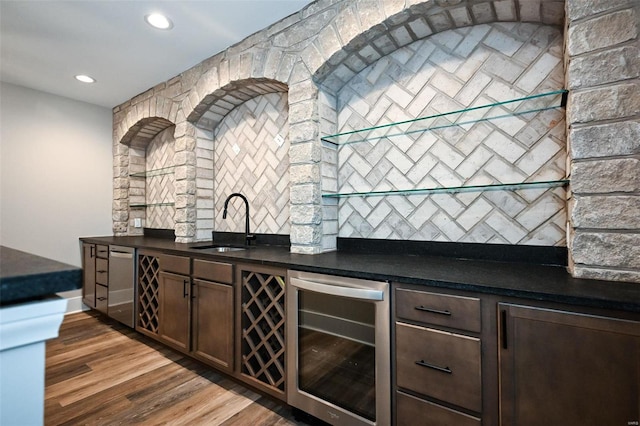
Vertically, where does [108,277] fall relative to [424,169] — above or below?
below

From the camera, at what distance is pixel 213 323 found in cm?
218

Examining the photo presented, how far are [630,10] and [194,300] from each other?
2850 mm

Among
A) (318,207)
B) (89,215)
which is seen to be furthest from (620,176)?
(89,215)

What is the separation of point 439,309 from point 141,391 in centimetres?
204

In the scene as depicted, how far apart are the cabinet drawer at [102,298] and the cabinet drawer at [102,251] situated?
344 mm

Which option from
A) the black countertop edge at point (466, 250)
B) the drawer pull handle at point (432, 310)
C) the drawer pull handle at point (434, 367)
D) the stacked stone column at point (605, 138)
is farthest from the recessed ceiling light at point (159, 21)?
the drawer pull handle at point (434, 367)

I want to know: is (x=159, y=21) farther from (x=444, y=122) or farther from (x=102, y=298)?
(x=102, y=298)

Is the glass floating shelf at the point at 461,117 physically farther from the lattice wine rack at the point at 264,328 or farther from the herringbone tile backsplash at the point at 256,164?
the lattice wine rack at the point at 264,328

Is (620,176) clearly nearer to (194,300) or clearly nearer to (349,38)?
(349,38)

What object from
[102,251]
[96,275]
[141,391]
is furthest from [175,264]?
[96,275]

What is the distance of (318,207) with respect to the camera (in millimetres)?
2189

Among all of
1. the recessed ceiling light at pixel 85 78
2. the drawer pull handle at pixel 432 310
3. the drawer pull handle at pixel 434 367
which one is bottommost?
the drawer pull handle at pixel 434 367

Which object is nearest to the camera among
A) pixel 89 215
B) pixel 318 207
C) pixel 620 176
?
pixel 620 176

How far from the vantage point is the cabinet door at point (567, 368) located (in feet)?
3.12
